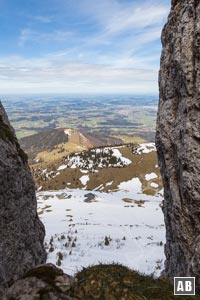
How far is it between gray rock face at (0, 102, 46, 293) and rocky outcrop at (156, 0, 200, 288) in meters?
9.38

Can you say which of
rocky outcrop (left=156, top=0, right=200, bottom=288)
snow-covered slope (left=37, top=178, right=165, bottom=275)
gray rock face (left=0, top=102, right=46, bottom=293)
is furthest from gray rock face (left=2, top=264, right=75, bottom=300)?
rocky outcrop (left=156, top=0, right=200, bottom=288)

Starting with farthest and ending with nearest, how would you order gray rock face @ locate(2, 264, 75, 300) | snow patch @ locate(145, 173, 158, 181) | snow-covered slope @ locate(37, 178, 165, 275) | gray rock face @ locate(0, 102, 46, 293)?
snow patch @ locate(145, 173, 158, 181) < snow-covered slope @ locate(37, 178, 165, 275) < gray rock face @ locate(0, 102, 46, 293) < gray rock face @ locate(2, 264, 75, 300)

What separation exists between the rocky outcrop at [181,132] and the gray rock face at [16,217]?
30.8 feet

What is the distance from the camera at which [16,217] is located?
61.1 ft

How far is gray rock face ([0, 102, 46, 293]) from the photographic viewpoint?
56.4 ft

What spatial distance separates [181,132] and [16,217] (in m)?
11.5

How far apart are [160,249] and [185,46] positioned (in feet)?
70.2

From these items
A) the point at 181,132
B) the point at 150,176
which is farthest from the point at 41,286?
the point at 150,176

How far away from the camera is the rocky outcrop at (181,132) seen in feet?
47.6

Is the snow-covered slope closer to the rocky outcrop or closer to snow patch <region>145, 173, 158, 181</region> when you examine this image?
the rocky outcrop

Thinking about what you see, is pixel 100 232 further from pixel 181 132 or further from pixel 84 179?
pixel 84 179

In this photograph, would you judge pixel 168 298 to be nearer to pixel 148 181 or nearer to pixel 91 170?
pixel 148 181

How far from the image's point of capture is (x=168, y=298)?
A: 9055 millimetres

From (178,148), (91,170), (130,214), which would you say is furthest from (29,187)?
(91,170)
